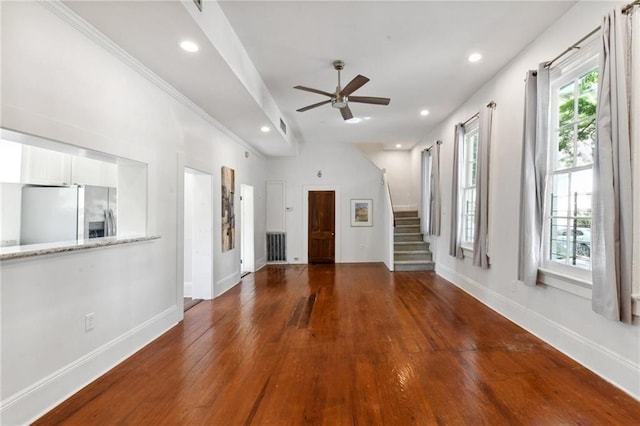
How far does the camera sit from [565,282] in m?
2.88

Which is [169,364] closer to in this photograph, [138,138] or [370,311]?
[138,138]

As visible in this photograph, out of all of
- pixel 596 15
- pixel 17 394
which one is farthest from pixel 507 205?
pixel 17 394

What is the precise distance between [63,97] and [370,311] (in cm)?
391

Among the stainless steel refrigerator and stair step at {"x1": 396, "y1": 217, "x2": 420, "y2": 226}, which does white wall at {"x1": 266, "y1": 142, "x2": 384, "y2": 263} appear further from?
the stainless steel refrigerator

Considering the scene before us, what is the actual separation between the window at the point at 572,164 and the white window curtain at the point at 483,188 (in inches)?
38.7

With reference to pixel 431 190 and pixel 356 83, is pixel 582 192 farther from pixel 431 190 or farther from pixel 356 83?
pixel 431 190

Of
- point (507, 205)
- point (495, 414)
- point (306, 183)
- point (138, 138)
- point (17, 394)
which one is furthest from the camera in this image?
point (306, 183)

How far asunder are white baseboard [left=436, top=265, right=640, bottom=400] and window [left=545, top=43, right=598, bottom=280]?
0.59m

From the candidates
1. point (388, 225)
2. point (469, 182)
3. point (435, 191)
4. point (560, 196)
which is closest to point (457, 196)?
point (469, 182)

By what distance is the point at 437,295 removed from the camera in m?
4.93

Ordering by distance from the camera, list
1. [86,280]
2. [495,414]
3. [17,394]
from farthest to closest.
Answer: [86,280] < [495,414] < [17,394]

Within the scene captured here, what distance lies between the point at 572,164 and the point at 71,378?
4683 mm

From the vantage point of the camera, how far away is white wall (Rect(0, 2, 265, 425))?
188 cm

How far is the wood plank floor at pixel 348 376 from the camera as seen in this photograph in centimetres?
200
